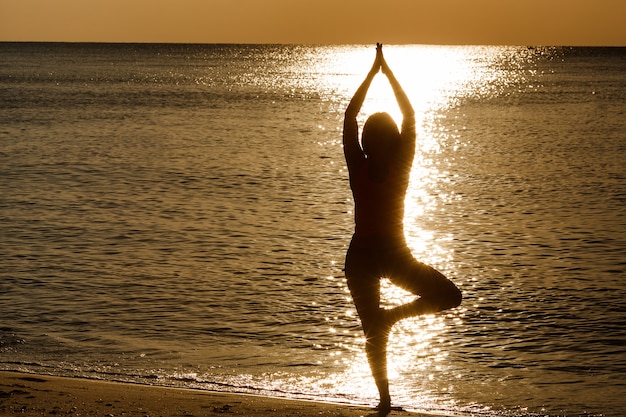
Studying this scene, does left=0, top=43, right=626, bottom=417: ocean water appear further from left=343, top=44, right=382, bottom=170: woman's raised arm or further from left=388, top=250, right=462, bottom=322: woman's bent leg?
left=343, top=44, right=382, bottom=170: woman's raised arm

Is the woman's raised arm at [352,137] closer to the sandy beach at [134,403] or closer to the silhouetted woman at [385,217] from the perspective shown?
the silhouetted woman at [385,217]

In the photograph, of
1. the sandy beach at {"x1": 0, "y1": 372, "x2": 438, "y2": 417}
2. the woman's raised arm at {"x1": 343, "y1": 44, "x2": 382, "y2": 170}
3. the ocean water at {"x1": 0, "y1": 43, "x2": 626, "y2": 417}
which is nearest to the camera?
the woman's raised arm at {"x1": 343, "y1": 44, "x2": 382, "y2": 170}

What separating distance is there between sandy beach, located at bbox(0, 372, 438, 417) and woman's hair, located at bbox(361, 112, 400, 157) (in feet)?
6.76

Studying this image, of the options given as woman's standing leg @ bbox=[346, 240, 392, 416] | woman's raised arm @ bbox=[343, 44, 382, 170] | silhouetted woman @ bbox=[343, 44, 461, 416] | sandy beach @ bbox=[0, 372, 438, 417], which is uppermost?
woman's raised arm @ bbox=[343, 44, 382, 170]

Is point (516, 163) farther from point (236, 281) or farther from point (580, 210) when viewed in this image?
point (236, 281)

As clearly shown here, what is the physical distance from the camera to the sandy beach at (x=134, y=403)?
289 inches

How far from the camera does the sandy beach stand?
735 cm

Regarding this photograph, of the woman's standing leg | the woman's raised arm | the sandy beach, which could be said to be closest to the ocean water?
the sandy beach

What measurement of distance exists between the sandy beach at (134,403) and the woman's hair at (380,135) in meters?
2.06

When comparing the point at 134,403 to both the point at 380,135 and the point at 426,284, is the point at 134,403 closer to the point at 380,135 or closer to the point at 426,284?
the point at 426,284

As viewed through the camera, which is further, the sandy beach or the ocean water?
the ocean water

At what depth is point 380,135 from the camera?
6.59m

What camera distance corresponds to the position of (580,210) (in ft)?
74.0

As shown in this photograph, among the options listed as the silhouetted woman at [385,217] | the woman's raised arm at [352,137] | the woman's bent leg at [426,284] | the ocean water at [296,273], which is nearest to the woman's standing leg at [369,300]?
the silhouetted woman at [385,217]
